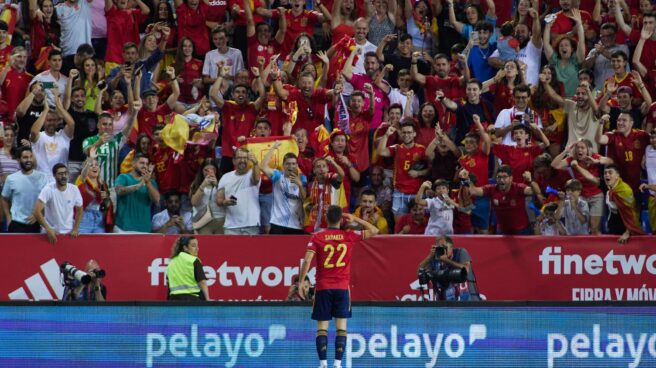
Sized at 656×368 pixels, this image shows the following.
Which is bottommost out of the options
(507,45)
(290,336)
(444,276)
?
(290,336)

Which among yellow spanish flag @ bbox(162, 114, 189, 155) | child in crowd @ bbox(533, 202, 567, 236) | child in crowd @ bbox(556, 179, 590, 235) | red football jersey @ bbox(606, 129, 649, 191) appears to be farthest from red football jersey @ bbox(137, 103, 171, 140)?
red football jersey @ bbox(606, 129, 649, 191)

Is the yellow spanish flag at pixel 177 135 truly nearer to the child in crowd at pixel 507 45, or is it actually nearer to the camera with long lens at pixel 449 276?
the camera with long lens at pixel 449 276

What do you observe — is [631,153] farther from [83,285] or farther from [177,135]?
[83,285]

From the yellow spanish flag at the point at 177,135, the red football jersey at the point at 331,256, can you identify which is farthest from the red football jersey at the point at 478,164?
the red football jersey at the point at 331,256

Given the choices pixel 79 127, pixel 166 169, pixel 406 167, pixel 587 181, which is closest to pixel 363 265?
pixel 406 167

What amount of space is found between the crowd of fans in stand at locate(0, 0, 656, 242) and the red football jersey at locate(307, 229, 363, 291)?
4115 millimetres

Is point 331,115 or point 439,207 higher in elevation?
point 331,115

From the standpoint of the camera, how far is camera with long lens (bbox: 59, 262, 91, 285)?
1788 cm

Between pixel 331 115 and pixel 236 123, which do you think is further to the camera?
pixel 331 115

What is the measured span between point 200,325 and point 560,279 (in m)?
6.27

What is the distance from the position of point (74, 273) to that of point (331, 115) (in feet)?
17.4

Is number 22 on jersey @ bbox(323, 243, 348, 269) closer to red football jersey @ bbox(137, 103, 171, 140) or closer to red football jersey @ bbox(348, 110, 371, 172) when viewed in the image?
red football jersey @ bbox(348, 110, 371, 172)

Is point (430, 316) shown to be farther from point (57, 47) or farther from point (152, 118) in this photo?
point (57, 47)

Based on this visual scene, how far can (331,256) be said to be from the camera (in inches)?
608
